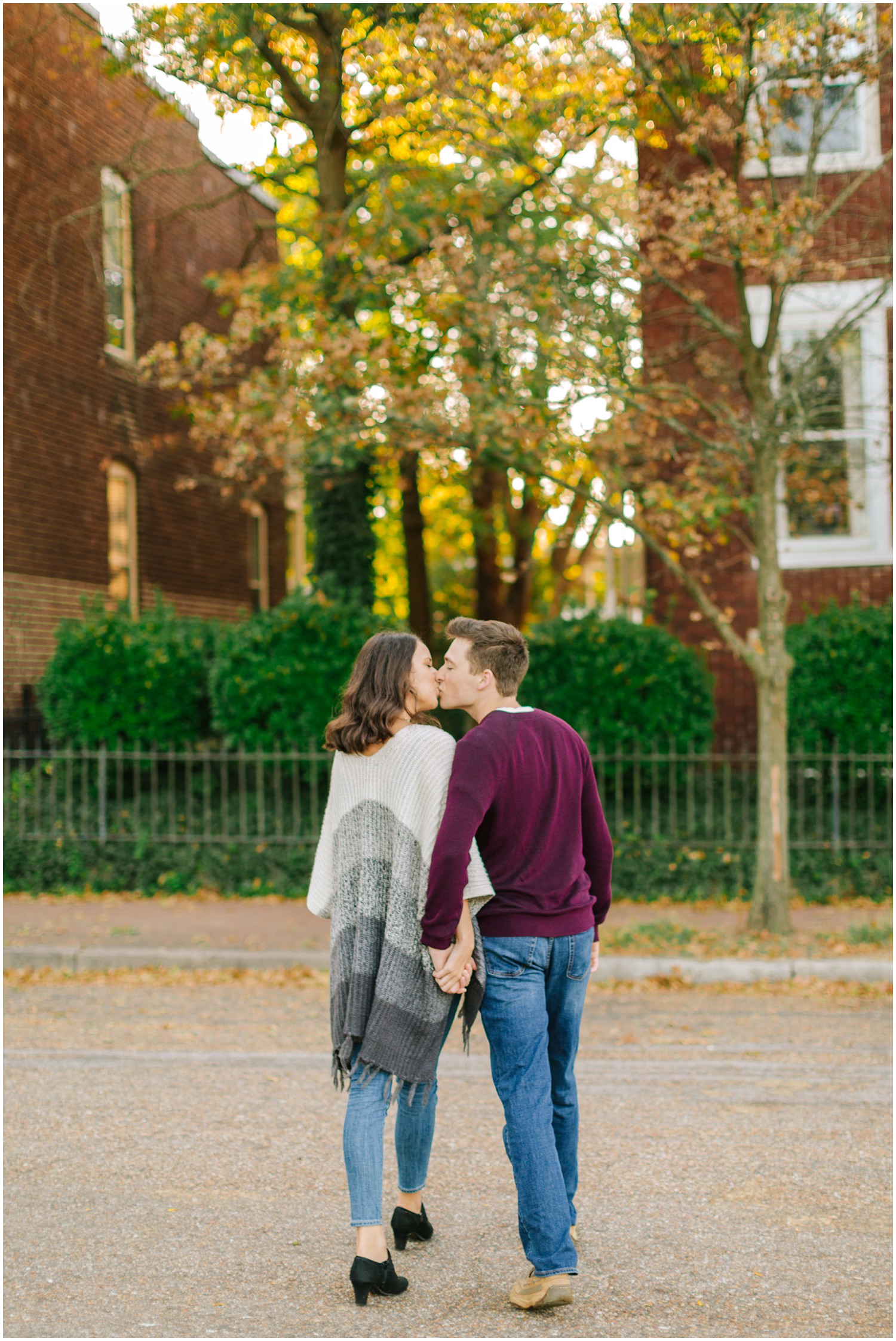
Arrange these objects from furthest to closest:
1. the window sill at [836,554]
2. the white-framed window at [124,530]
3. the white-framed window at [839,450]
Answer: the white-framed window at [124,530] → the window sill at [836,554] → the white-framed window at [839,450]

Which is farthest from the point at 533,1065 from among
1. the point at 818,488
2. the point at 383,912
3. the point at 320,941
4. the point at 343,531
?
the point at 343,531

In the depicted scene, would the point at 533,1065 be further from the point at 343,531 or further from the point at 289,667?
the point at 343,531

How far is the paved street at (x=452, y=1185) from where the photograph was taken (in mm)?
3584

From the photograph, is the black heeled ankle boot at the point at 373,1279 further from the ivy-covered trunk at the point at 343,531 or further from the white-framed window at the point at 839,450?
the ivy-covered trunk at the point at 343,531

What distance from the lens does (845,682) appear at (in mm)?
10953

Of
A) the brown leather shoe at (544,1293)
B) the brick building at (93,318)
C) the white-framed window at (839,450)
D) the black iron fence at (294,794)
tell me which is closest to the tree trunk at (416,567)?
the brick building at (93,318)

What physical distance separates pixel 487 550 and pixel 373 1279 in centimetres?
1798

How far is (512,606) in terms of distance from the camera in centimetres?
2245

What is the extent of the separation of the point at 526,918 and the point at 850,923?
22.6 ft

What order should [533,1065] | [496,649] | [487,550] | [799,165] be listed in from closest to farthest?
[533,1065] → [496,649] → [799,165] → [487,550]

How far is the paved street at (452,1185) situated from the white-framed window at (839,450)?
20.0ft

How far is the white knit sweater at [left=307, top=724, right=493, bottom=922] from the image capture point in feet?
12.1

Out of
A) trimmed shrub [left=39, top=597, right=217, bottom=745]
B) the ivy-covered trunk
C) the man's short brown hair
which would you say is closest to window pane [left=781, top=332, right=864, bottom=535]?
the ivy-covered trunk

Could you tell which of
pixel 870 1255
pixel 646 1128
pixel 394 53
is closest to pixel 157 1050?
pixel 646 1128
